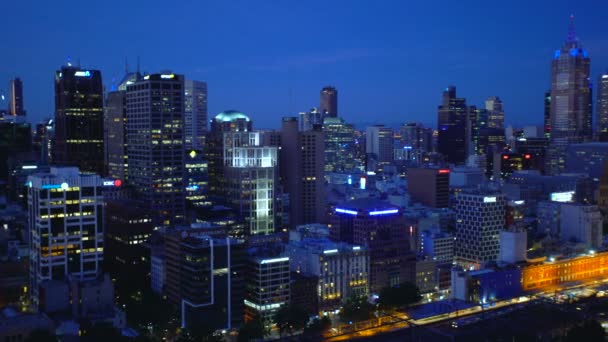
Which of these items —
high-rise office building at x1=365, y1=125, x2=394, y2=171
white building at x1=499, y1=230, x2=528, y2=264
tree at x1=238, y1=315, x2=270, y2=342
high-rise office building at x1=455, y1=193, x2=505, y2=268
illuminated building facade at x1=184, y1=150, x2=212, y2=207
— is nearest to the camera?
tree at x1=238, y1=315, x2=270, y2=342

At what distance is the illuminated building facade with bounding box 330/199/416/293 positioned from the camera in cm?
5719

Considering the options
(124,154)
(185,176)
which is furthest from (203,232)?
(124,154)

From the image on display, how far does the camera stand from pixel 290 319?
4556 cm

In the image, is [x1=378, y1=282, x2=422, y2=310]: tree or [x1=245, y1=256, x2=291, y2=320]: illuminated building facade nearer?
[x1=245, y1=256, x2=291, y2=320]: illuminated building facade

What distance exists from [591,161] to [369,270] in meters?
85.2

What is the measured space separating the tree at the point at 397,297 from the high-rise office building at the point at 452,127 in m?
113

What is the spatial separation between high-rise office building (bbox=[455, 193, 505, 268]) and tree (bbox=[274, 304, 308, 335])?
2725 centimetres

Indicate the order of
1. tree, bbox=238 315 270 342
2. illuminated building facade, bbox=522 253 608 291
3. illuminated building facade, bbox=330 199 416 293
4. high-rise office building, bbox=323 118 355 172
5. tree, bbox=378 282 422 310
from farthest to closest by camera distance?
high-rise office building, bbox=323 118 355 172 → illuminated building facade, bbox=522 253 608 291 → illuminated building facade, bbox=330 199 416 293 → tree, bbox=378 282 422 310 → tree, bbox=238 315 270 342

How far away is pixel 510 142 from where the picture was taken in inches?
6388

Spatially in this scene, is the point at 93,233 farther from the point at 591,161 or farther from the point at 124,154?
the point at 591,161

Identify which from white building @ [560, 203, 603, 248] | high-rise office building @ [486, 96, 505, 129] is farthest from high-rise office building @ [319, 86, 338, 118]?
white building @ [560, 203, 603, 248]

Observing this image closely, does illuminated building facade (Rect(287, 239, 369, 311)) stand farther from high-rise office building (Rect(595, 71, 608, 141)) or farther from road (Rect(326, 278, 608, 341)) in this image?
high-rise office building (Rect(595, 71, 608, 141))

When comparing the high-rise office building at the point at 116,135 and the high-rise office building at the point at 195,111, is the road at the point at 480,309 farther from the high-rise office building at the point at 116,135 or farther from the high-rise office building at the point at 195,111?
the high-rise office building at the point at 195,111

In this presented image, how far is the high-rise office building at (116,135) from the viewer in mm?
88562
